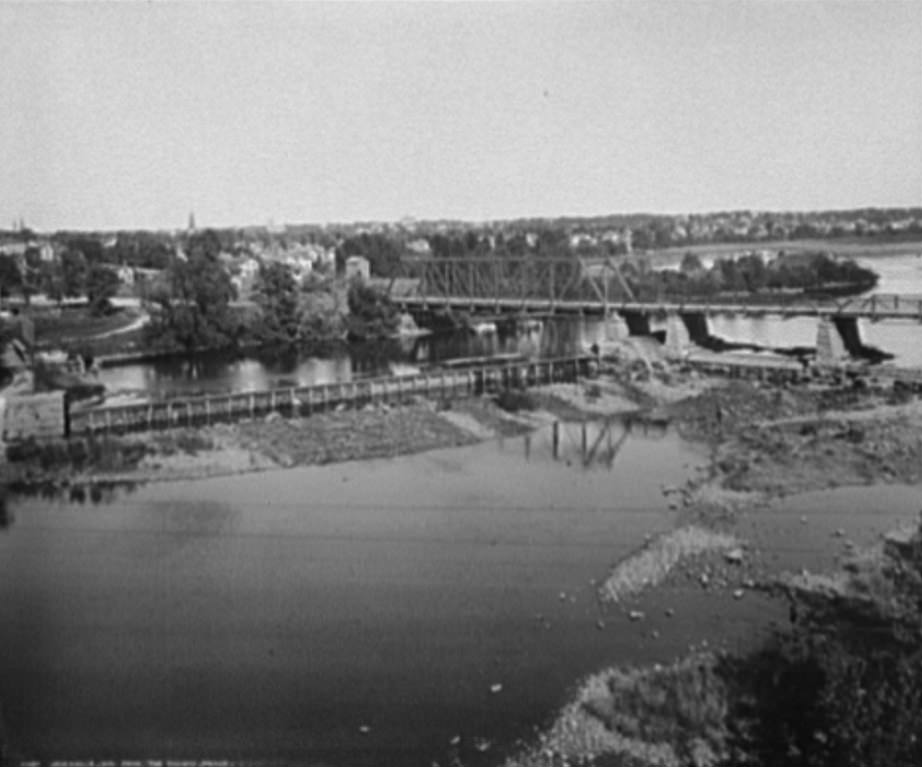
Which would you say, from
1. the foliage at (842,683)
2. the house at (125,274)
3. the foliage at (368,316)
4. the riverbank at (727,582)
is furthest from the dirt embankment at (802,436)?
the house at (125,274)

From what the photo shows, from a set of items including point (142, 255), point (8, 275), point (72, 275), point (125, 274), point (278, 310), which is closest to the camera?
point (8, 275)

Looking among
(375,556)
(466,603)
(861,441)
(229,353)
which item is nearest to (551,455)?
(861,441)

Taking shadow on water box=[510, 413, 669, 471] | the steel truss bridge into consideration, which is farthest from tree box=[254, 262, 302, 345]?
shadow on water box=[510, 413, 669, 471]

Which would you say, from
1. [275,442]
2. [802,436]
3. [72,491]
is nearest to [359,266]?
[275,442]

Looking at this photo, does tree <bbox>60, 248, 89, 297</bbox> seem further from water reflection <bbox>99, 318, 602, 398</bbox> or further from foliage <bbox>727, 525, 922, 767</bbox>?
foliage <bbox>727, 525, 922, 767</bbox>

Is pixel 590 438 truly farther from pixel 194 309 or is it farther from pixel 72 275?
pixel 72 275
